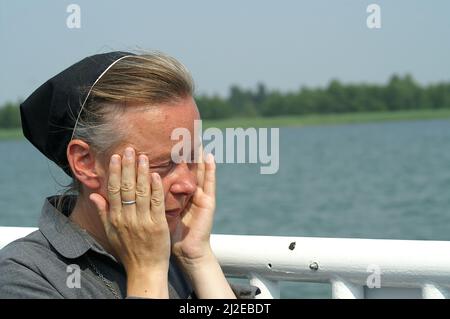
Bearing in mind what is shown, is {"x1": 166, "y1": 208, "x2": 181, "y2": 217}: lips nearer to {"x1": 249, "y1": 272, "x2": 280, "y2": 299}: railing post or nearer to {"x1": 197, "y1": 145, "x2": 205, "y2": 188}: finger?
{"x1": 197, "y1": 145, "x2": 205, "y2": 188}: finger

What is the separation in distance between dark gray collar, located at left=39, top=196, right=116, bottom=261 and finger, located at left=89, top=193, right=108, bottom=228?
0.09 meters

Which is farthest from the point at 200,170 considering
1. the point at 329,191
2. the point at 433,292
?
the point at 329,191

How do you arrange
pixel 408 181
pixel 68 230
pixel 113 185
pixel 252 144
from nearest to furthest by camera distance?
pixel 113 185 < pixel 68 230 < pixel 252 144 < pixel 408 181

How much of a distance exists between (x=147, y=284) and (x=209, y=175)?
48 cm

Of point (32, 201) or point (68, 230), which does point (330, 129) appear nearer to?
point (32, 201)

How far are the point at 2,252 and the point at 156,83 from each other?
635 mm

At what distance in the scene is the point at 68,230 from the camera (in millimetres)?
2178

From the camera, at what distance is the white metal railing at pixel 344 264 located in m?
2.23

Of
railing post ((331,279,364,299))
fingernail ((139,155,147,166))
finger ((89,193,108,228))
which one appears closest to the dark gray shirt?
finger ((89,193,108,228))

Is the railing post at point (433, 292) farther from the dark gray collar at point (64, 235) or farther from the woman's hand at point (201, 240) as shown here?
the dark gray collar at point (64, 235)

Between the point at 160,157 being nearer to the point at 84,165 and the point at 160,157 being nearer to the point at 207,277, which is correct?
the point at 84,165

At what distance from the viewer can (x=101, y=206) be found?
2100 mm

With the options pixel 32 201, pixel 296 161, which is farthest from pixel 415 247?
pixel 296 161
